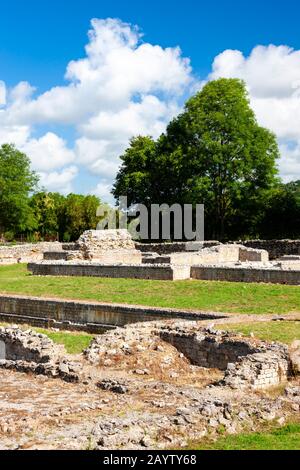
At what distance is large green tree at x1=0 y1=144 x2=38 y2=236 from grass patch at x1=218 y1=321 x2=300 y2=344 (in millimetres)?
50918

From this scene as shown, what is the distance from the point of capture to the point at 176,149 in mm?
46594

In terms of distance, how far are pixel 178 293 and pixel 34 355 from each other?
28.2 ft

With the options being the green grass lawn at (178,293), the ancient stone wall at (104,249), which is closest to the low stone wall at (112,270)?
the green grass lawn at (178,293)

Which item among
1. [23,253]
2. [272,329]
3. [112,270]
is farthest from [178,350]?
[23,253]

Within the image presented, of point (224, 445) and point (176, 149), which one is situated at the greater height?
point (176, 149)

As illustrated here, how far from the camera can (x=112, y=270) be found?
2658 cm

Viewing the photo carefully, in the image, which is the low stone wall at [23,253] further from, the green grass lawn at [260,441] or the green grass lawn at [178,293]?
the green grass lawn at [260,441]

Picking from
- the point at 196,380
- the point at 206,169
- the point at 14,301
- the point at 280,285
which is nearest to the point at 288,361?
the point at 196,380

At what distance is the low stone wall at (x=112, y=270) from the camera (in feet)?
79.5

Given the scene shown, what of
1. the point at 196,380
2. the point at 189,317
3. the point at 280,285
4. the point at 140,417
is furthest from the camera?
the point at 280,285

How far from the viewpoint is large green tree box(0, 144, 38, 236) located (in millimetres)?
63625

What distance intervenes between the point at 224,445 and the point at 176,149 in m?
39.6

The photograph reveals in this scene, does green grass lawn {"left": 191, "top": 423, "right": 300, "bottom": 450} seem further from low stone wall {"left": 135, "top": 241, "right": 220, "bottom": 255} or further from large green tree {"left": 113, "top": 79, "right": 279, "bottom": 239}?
large green tree {"left": 113, "top": 79, "right": 279, "bottom": 239}
